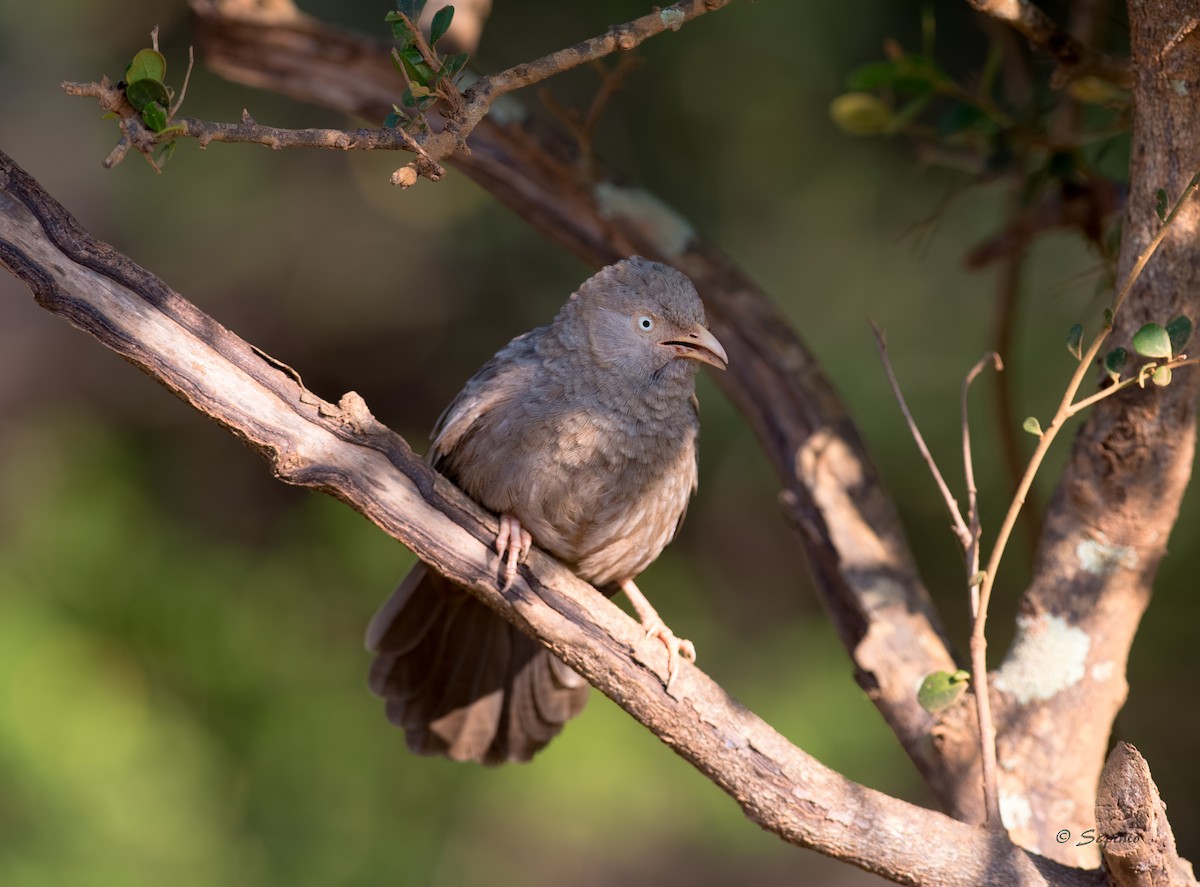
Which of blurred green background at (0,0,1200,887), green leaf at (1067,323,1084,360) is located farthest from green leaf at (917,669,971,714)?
blurred green background at (0,0,1200,887)

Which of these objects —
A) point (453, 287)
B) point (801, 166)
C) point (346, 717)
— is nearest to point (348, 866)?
point (346, 717)

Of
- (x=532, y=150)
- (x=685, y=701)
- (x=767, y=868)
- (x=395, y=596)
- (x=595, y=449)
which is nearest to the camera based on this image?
(x=685, y=701)

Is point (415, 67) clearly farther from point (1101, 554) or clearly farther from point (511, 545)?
point (1101, 554)

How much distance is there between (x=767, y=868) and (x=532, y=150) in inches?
205

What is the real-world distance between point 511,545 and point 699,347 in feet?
3.06

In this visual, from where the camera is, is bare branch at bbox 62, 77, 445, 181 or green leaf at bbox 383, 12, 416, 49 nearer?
bare branch at bbox 62, 77, 445, 181

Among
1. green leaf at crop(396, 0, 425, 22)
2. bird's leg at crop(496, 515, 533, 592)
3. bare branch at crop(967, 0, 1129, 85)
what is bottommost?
bird's leg at crop(496, 515, 533, 592)

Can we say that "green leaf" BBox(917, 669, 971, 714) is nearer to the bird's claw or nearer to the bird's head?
the bird's claw

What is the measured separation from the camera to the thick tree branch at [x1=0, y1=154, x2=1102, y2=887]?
2420 mm

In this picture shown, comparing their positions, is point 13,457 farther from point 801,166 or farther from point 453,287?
point 801,166

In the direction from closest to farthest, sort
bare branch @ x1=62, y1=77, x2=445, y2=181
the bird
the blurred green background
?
bare branch @ x1=62, y1=77, x2=445, y2=181
the bird
the blurred green background

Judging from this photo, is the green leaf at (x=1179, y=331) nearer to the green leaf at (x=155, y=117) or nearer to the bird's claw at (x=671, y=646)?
the bird's claw at (x=671, y=646)

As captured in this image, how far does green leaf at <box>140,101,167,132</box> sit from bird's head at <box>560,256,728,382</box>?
1.46 m

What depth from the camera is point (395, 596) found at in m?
3.53
